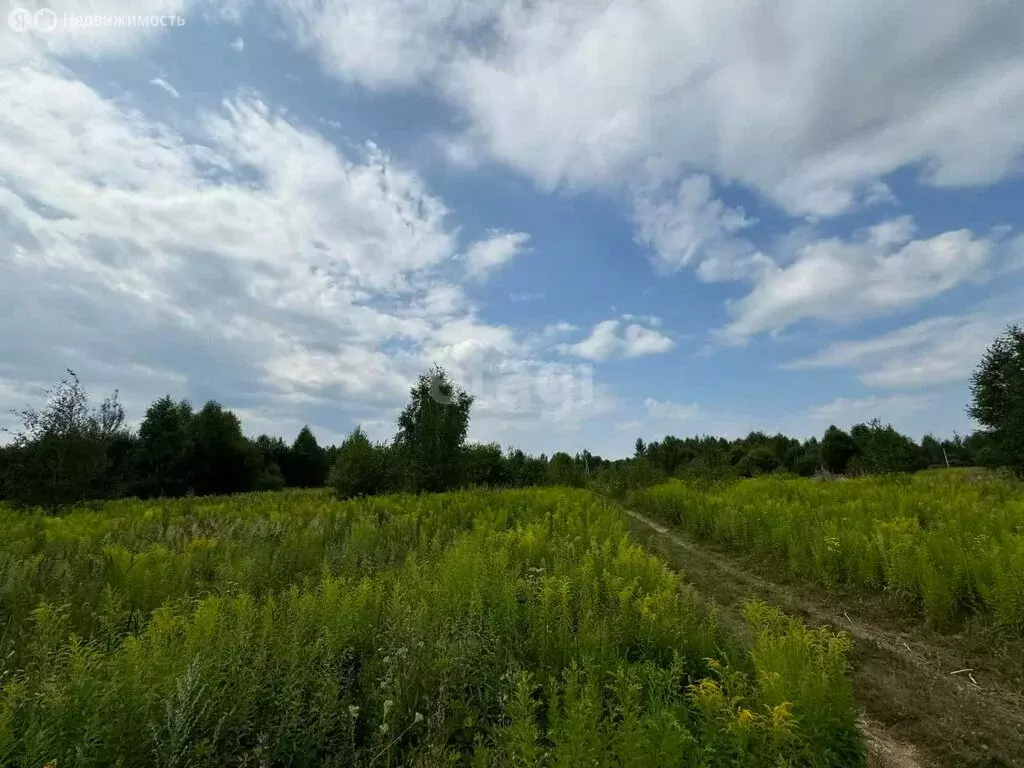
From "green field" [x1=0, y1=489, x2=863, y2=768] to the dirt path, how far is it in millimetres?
646

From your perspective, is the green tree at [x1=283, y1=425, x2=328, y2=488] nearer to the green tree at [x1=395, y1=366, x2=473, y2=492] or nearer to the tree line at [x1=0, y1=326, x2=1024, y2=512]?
the tree line at [x1=0, y1=326, x2=1024, y2=512]

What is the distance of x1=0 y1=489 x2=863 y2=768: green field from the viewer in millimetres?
2588

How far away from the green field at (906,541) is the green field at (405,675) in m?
2.62

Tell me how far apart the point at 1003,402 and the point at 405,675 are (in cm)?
3124

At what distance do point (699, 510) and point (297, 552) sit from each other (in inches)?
433

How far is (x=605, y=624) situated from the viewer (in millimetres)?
4250

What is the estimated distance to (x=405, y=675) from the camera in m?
3.28

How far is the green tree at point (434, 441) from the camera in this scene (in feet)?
78.8

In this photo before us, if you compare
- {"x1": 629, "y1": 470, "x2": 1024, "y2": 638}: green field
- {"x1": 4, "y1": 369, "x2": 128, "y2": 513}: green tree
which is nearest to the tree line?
{"x1": 4, "y1": 369, "x2": 128, "y2": 513}: green tree

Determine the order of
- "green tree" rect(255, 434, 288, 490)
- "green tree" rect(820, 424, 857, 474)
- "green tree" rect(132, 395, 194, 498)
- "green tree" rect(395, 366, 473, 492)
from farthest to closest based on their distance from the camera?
"green tree" rect(820, 424, 857, 474) → "green tree" rect(255, 434, 288, 490) → "green tree" rect(132, 395, 194, 498) → "green tree" rect(395, 366, 473, 492)

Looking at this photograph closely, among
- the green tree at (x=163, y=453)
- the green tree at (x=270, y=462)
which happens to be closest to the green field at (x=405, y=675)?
the green tree at (x=163, y=453)

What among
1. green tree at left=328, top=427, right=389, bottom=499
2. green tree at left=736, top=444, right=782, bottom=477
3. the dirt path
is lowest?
the dirt path

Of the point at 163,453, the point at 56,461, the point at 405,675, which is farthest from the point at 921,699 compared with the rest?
the point at 163,453

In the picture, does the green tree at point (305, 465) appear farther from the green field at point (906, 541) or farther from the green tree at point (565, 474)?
the green field at point (906, 541)
